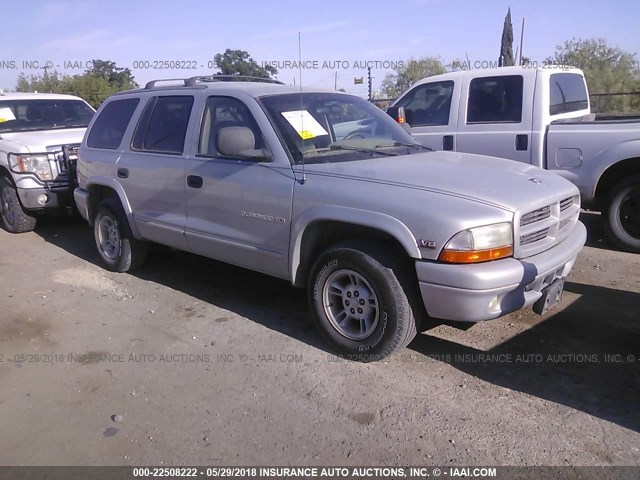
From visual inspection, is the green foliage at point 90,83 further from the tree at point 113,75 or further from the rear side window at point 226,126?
the rear side window at point 226,126

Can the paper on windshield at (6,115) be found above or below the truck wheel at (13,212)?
above

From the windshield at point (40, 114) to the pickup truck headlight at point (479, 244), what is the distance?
7267mm

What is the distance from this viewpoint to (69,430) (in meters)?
3.32

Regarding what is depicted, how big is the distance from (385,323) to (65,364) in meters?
2.28

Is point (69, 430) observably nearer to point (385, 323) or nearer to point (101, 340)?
point (101, 340)

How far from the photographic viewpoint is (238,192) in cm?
441

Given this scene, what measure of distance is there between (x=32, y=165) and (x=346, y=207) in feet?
17.6

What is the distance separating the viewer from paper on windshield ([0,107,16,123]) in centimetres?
840

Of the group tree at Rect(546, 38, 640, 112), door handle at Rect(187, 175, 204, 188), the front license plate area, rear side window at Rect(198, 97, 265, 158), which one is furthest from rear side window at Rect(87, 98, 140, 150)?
tree at Rect(546, 38, 640, 112)

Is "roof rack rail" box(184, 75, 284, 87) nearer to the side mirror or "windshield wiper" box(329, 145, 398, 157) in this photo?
"windshield wiper" box(329, 145, 398, 157)

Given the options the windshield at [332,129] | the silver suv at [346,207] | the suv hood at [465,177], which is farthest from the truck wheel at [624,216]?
the windshield at [332,129]

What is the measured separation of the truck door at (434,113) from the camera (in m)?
7.04

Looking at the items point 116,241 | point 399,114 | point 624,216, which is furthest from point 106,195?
point 624,216

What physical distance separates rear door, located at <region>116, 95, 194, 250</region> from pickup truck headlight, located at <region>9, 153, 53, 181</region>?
243 cm
